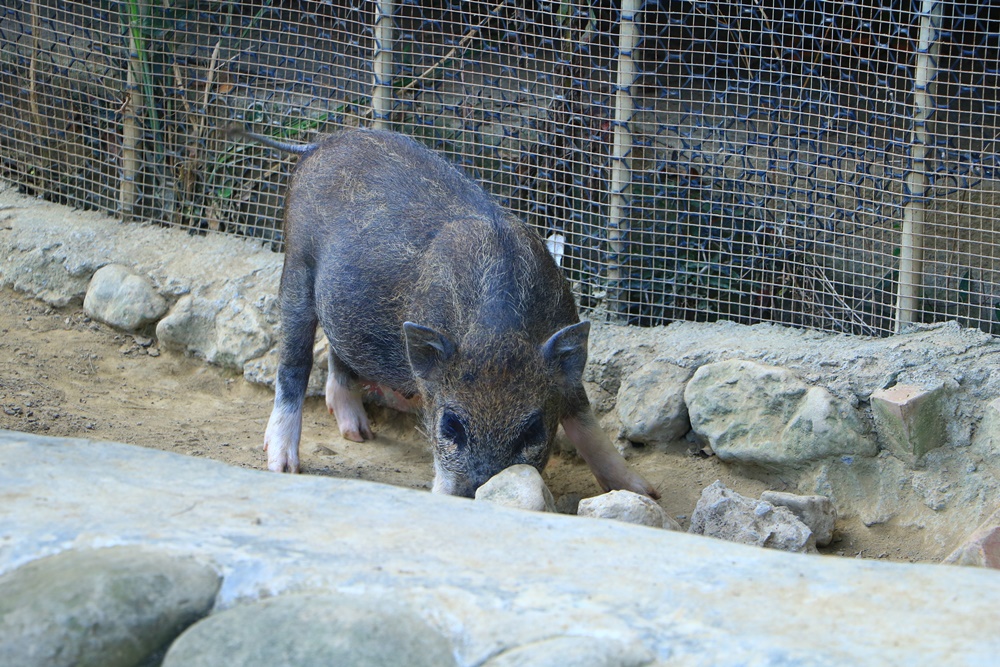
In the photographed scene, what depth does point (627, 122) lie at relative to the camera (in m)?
6.51

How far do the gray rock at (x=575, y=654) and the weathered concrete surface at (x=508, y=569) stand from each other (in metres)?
0.03

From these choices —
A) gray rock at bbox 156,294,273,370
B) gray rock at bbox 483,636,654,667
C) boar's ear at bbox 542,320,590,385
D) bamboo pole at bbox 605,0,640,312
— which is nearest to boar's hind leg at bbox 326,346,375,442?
gray rock at bbox 156,294,273,370

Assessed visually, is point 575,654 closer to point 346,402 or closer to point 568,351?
point 568,351

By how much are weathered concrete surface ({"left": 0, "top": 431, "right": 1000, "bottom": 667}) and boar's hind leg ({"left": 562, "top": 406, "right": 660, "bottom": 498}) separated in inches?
88.3

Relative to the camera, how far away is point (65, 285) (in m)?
7.56

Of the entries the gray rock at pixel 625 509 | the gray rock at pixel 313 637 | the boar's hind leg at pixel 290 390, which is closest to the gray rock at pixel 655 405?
the gray rock at pixel 625 509

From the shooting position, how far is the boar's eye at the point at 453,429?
496cm

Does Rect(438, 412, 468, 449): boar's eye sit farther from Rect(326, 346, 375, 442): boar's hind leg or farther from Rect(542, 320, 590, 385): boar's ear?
Rect(326, 346, 375, 442): boar's hind leg

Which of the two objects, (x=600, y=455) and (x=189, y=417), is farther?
(x=189, y=417)

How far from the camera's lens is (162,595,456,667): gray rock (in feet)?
8.45

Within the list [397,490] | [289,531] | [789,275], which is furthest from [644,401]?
[289,531]

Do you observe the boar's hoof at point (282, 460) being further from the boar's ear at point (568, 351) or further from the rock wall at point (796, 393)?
the boar's ear at point (568, 351)

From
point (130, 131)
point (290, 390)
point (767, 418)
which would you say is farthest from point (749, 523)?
point (130, 131)

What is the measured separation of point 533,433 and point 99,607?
2.52m
